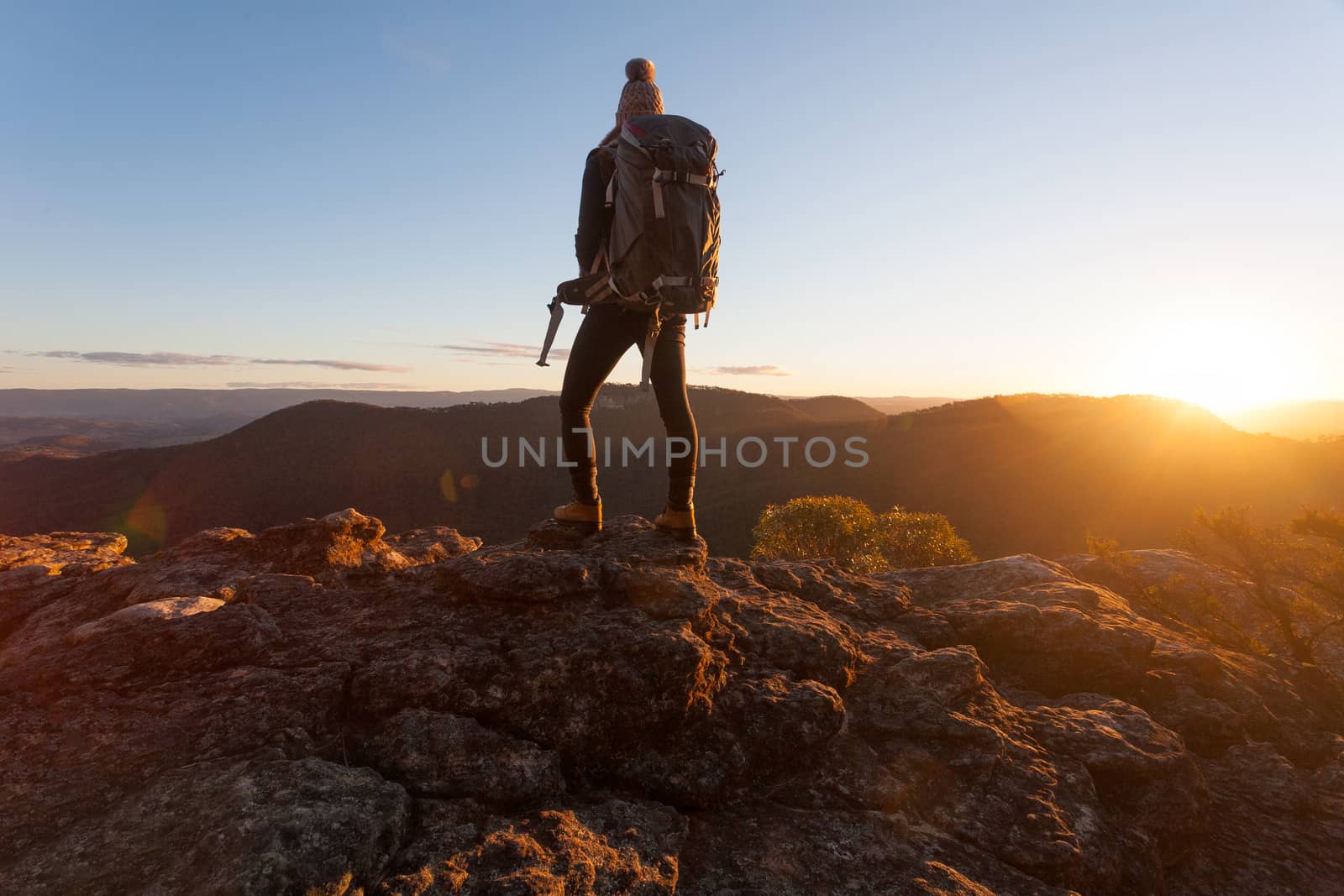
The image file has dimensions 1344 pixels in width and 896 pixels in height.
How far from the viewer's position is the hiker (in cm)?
369

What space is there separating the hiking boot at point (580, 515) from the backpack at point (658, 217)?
1.50 metres

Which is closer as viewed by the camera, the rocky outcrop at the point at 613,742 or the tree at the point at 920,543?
the rocky outcrop at the point at 613,742

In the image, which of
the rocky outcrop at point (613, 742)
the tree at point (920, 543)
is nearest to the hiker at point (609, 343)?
the rocky outcrop at point (613, 742)

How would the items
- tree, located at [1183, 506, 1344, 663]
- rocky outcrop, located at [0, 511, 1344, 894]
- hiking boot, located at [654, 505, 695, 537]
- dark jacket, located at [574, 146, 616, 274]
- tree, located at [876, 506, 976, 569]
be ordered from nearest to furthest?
rocky outcrop, located at [0, 511, 1344, 894] → dark jacket, located at [574, 146, 616, 274] → hiking boot, located at [654, 505, 695, 537] → tree, located at [1183, 506, 1344, 663] → tree, located at [876, 506, 976, 569]

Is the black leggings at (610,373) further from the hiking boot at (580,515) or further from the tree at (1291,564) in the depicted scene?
the tree at (1291,564)

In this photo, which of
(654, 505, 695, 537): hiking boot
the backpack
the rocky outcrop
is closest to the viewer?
the rocky outcrop

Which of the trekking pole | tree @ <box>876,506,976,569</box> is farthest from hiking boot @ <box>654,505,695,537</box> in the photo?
tree @ <box>876,506,976,569</box>

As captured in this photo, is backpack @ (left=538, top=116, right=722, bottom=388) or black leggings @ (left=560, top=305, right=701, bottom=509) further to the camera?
black leggings @ (left=560, top=305, right=701, bottom=509)

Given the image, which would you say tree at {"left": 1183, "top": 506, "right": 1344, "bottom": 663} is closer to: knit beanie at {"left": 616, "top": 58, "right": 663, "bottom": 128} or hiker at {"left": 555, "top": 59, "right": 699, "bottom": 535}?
hiker at {"left": 555, "top": 59, "right": 699, "bottom": 535}

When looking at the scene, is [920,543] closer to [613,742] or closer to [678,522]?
[678,522]

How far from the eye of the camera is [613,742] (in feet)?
9.18

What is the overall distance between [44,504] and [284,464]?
54.3 ft

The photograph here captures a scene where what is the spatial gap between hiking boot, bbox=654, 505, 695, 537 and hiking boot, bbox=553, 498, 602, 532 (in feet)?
1.48

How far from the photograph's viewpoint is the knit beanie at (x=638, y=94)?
378 cm
